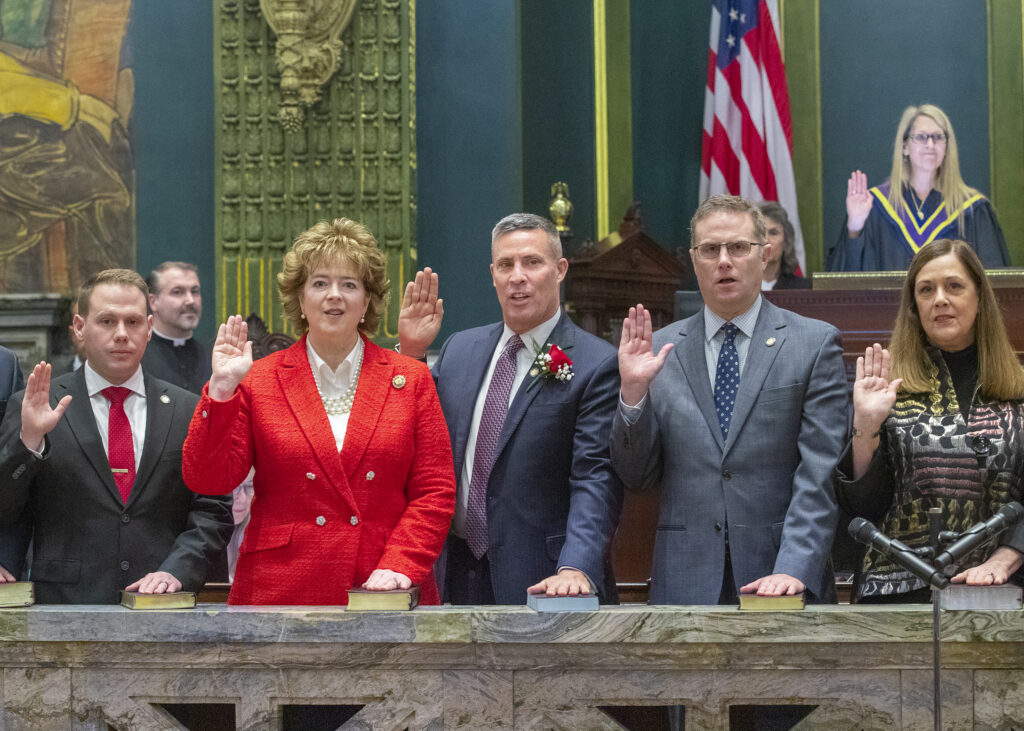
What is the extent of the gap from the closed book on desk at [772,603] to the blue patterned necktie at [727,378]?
0.51 m

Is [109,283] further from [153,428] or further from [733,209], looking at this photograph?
[733,209]

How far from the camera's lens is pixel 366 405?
10.2 ft

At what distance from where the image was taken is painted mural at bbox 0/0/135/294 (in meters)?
6.66

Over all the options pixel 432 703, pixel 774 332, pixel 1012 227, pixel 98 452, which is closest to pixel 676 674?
pixel 432 703

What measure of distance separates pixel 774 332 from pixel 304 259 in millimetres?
1140

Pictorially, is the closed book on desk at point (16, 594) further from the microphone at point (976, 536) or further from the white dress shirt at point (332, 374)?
the microphone at point (976, 536)

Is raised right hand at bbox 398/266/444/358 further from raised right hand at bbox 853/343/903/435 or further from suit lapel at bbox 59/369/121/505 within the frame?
raised right hand at bbox 853/343/903/435

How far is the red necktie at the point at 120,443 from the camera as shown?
10.7 ft

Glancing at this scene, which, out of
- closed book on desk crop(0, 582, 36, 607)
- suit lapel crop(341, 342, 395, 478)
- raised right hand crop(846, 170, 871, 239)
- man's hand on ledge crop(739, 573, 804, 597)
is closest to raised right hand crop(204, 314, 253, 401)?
suit lapel crop(341, 342, 395, 478)

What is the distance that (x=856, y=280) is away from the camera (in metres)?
4.77

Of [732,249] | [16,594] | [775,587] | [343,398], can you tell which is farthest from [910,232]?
[16,594]

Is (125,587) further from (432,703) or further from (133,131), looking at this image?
(133,131)

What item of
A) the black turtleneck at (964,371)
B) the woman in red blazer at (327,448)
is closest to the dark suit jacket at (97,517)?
the woman in red blazer at (327,448)

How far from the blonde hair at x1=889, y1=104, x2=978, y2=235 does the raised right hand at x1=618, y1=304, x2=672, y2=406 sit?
3450 millimetres
